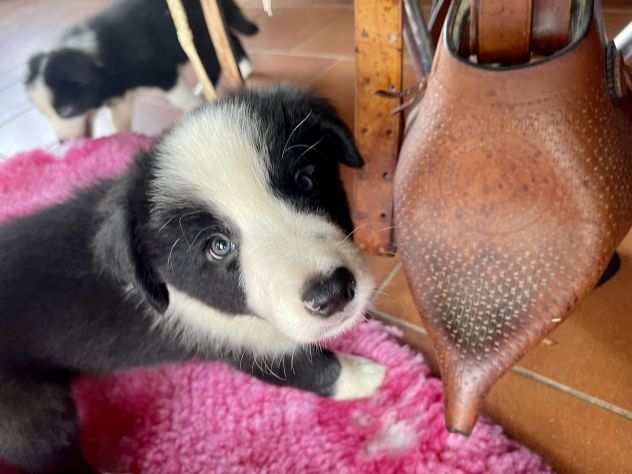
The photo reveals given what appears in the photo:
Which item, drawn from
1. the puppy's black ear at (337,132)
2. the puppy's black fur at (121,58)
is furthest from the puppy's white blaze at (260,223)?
the puppy's black fur at (121,58)

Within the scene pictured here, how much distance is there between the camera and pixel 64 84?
7.02 feet

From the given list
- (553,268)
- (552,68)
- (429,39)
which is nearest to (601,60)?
(552,68)

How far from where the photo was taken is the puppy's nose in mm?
781

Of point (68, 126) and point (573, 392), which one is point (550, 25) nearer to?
point (573, 392)

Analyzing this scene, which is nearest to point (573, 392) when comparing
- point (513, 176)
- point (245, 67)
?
point (513, 176)

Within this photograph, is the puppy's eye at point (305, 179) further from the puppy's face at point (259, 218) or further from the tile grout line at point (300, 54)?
the tile grout line at point (300, 54)

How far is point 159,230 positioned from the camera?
90cm

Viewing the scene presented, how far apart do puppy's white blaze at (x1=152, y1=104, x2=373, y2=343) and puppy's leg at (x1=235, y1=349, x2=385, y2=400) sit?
264 mm

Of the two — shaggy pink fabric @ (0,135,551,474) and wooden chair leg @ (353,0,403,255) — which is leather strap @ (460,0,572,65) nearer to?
wooden chair leg @ (353,0,403,255)

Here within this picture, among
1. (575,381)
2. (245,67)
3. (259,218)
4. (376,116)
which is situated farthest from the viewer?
(245,67)

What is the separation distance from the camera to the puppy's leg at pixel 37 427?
1.02 metres

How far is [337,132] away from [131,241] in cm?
40

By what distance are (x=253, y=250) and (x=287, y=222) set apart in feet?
0.22

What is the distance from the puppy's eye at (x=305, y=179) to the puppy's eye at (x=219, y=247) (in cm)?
15
